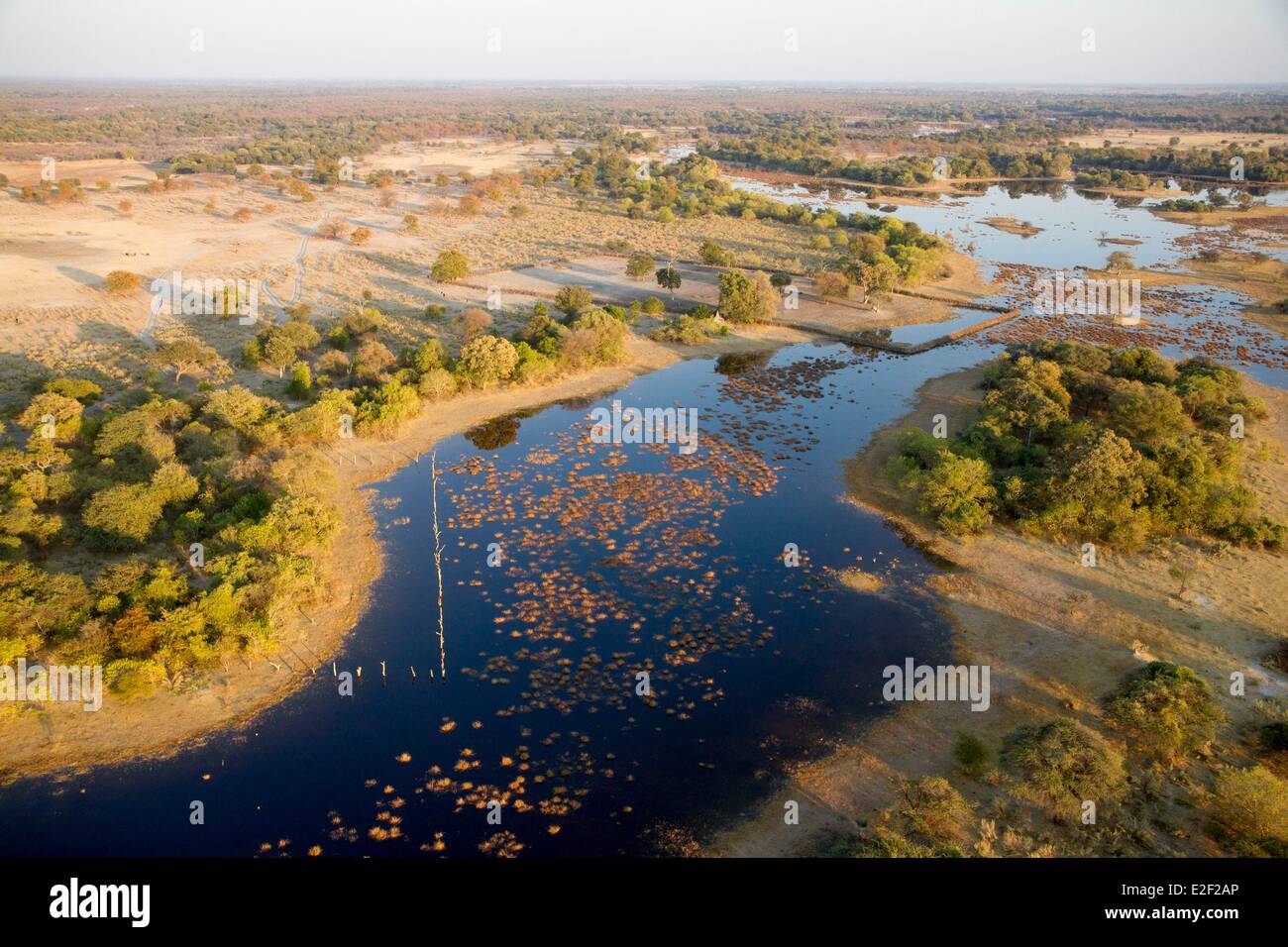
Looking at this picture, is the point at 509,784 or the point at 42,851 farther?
the point at 509,784

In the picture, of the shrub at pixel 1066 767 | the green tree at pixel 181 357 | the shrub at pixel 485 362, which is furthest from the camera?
the shrub at pixel 485 362

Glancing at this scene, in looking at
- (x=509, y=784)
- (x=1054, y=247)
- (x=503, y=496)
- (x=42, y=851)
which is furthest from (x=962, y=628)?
(x=1054, y=247)

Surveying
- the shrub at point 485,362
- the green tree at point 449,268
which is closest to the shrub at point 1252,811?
the shrub at point 485,362

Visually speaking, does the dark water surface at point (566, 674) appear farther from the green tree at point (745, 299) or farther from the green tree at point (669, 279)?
the green tree at point (669, 279)

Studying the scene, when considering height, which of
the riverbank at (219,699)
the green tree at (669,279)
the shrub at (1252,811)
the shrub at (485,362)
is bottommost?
the shrub at (1252,811)

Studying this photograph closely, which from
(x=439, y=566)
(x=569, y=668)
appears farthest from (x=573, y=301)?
(x=569, y=668)

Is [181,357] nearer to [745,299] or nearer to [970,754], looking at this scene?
[745,299]

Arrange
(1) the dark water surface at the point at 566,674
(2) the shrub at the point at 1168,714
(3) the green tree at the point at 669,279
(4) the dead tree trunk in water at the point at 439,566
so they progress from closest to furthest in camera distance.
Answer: (1) the dark water surface at the point at 566,674, (2) the shrub at the point at 1168,714, (4) the dead tree trunk in water at the point at 439,566, (3) the green tree at the point at 669,279

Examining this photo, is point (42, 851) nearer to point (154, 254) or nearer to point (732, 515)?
point (732, 515)
